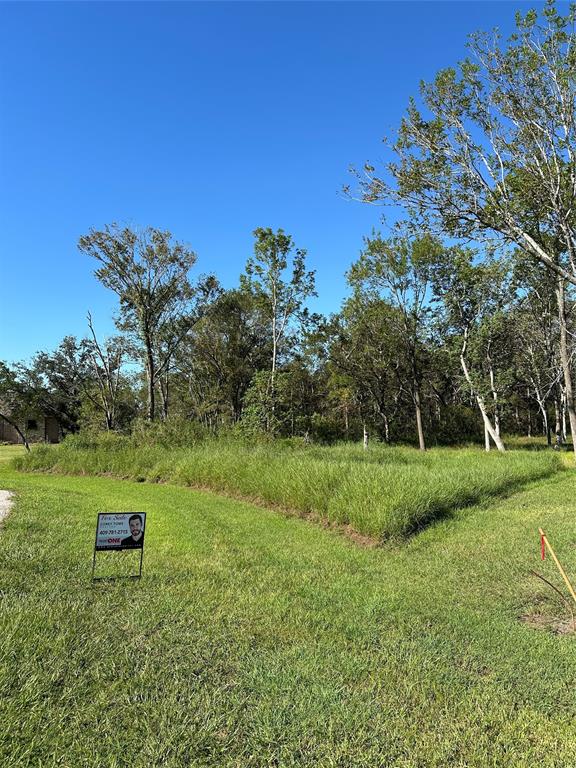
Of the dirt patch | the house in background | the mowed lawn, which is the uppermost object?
the house in background

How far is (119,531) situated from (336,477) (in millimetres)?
5515

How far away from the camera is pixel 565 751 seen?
2.43 metres

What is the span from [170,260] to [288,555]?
2156 centimetres

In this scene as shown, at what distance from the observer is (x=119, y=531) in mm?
4543

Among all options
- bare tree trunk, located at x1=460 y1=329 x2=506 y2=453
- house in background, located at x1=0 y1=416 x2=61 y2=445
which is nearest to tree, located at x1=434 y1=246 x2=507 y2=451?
bare tree trunk, located at x1=460 y1=329 x2=506 y2=453

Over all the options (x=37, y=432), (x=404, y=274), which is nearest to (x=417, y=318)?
(x=404, y=274)

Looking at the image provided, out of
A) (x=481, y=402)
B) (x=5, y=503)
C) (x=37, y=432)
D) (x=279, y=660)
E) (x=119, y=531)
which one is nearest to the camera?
(x=279, y=660)

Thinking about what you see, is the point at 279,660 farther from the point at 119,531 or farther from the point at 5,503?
the point at 5,503

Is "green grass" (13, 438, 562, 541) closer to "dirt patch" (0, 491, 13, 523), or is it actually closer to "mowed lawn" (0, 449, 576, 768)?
"mowed lawn" (0, 449, 576, 768)

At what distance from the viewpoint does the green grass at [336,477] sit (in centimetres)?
774

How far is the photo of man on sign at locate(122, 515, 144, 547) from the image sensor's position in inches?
179

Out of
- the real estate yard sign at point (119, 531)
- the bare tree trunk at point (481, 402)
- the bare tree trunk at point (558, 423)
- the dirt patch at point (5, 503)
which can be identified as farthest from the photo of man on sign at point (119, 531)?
the bare tree trunk at point (558, 423)

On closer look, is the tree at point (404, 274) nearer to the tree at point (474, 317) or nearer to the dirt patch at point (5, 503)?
the tree at point (474, 317)

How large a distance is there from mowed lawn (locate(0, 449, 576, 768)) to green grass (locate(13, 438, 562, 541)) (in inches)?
58.7
